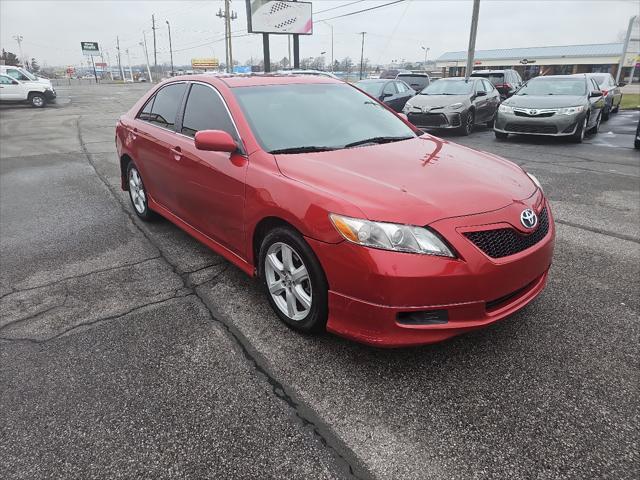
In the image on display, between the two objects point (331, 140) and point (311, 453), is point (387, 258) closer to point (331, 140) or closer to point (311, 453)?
point (311, 453)

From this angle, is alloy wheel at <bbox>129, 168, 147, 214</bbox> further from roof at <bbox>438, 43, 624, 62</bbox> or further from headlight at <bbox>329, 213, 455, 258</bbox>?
roof at <bbox>438, 43, 624, 62</bbox>

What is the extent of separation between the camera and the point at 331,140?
3.31 meters

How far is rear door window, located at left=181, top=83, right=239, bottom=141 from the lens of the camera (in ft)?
11.1

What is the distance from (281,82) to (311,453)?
2.87m

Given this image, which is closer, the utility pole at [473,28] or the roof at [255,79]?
the roof at [255,79]

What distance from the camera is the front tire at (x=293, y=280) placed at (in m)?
2.59

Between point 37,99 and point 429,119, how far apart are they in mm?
21626


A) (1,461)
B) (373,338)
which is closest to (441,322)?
(373,338)

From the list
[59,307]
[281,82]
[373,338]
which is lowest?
[59,307]

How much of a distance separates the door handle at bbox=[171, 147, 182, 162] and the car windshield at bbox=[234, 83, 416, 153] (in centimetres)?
74

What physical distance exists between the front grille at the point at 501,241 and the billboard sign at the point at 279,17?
2810cm

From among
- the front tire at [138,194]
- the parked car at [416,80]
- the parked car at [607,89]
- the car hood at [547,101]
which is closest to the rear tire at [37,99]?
the parked car at [416,80]

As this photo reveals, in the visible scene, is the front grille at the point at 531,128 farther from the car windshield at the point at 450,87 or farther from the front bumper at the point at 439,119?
the car windshield at the point at 450,87

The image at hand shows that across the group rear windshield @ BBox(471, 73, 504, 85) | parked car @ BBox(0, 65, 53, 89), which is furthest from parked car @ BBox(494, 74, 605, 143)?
parked car @ BBox(0, 65, 53, 89)
